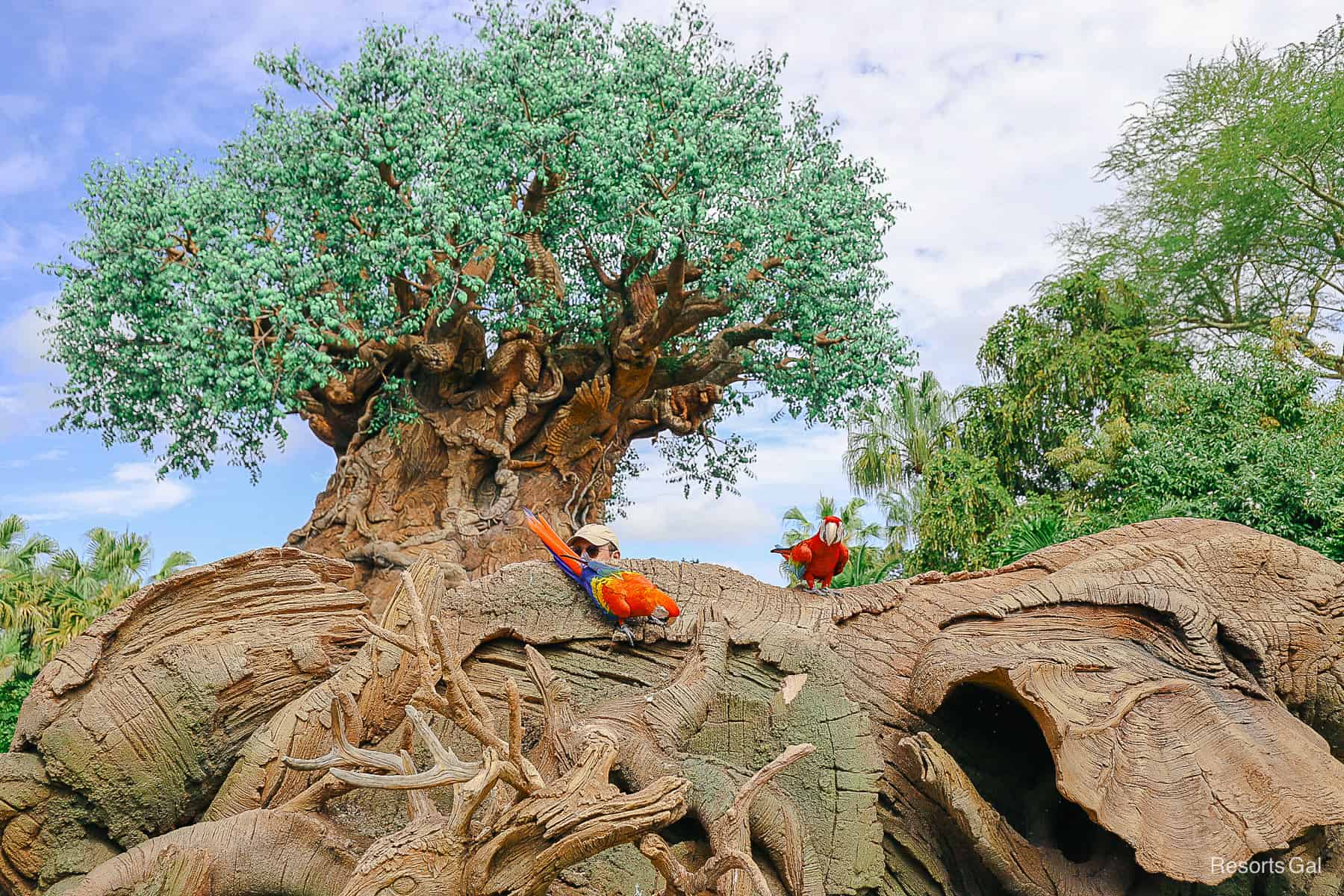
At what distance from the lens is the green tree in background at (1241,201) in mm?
16719

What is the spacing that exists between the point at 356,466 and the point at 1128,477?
9027 millimetres

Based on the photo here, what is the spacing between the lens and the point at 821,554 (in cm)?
Answer: 532

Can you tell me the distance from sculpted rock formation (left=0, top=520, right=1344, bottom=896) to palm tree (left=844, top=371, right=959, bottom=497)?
1389cm

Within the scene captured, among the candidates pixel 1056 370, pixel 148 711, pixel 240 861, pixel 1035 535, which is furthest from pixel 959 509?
pixel 240 861

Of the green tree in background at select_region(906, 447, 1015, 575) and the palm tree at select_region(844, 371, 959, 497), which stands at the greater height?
the palm tree at select_region(844, 371, 959, 497)

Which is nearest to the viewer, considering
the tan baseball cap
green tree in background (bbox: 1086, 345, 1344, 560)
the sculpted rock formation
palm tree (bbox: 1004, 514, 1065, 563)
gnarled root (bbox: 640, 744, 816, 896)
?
gnarled root (bbox: 640, 744, 816, 896)

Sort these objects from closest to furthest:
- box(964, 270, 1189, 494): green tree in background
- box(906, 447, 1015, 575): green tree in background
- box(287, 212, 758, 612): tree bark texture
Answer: box(287, 212, 758, 612): tree bark texture, box(906, 447, 1015, 575): green tree in background, box(964, 270, 1189, 494): green tree in background

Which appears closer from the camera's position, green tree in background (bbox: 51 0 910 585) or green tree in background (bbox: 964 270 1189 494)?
green tree in background (bbox: 51 0 910 585)

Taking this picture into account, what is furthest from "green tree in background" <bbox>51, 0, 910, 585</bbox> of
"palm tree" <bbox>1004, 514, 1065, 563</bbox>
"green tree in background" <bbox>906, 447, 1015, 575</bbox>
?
"green tree in background" <bbox>906, 447, 1015, 575</bbox>

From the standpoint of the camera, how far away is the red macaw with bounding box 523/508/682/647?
15.3 feet

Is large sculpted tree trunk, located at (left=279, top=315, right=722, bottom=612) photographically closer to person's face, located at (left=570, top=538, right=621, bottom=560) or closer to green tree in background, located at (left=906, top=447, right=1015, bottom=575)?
green tree in background, located at (left=906, top=447, right=1015, bottom=575)

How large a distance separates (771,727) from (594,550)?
126cm

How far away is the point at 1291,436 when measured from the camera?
10359 millimetres

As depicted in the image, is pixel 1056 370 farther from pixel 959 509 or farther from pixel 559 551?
pixel 559 551
